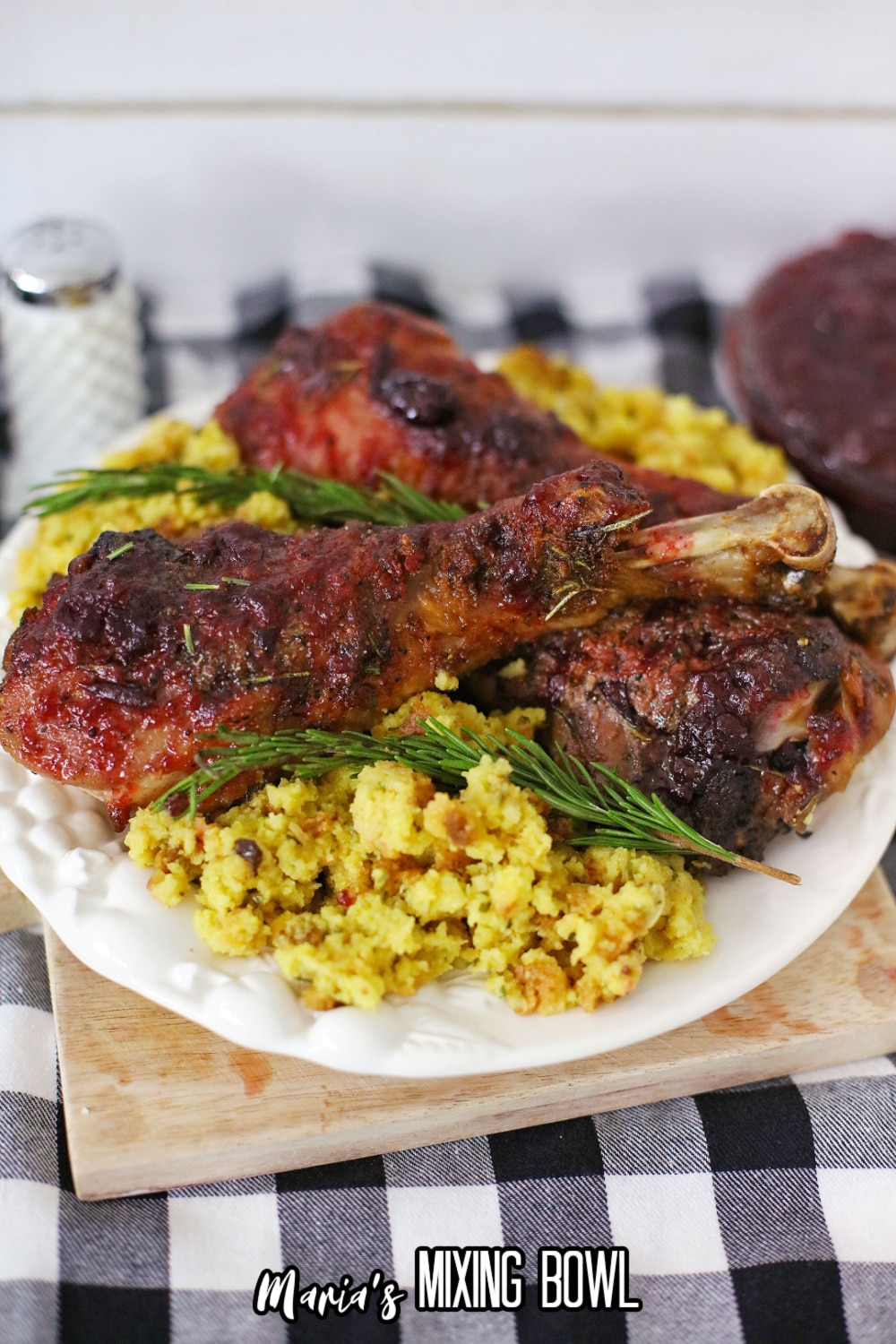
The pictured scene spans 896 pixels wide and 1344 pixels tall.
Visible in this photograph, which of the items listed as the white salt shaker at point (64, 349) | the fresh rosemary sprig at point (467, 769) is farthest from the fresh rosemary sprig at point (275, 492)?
the fresh rosemary sprig at point (467, 769)

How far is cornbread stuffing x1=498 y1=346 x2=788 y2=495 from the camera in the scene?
2.78m

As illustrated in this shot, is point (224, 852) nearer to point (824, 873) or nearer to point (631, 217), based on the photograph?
point (824, 873)

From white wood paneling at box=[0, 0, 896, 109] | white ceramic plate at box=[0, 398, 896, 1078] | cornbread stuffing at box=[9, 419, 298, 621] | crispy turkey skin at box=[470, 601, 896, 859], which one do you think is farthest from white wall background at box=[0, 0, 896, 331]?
white ceramic plate at box=[0, 398, 896, 1078]

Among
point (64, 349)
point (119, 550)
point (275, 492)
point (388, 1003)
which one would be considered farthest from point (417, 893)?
point (64, 349)

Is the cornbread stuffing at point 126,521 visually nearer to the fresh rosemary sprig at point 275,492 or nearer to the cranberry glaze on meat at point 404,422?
the fresh rosemary sprig at point 275,492

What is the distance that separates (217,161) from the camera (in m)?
3.59

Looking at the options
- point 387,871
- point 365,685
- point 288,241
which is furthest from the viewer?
point 288,241

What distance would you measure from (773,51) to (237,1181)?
3241 mm

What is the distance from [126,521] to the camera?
239 cm

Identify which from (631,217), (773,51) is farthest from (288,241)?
(773,51)

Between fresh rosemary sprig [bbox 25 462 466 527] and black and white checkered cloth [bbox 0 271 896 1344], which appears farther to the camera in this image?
fresh rosemary sprig [bbox 25 462 466 527]

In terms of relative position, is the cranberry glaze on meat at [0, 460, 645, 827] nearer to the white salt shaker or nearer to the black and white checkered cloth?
the black and white checkered cloth

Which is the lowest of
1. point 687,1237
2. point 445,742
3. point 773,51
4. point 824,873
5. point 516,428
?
point 687,1237

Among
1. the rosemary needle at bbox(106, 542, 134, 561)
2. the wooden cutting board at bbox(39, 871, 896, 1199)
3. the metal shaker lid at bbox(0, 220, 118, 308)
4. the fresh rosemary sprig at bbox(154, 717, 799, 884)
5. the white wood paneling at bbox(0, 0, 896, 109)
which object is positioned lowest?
the wooden cutting board at bbox(39, 871, 896, 1199)
